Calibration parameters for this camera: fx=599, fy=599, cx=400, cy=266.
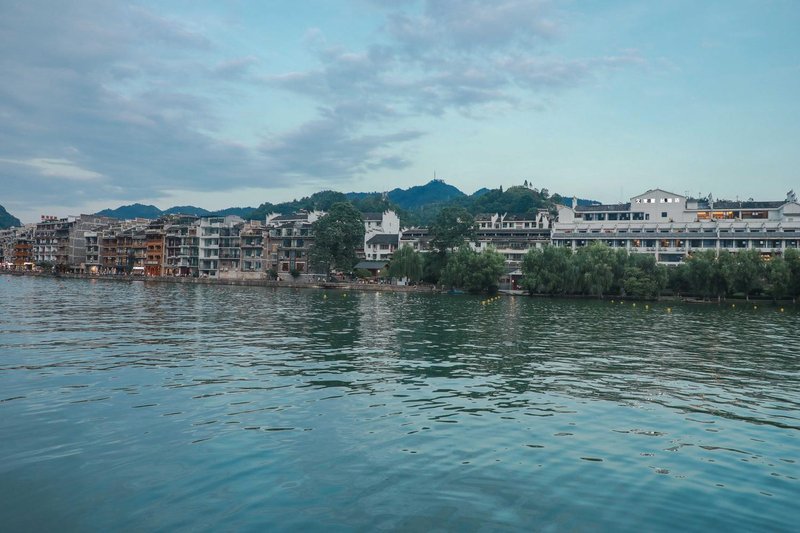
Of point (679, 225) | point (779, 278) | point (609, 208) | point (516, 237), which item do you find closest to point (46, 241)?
point (516, 237)

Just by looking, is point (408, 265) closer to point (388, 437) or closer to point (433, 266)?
point (433, 266)

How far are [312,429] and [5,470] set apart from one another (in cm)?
696

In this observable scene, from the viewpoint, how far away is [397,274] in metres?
119

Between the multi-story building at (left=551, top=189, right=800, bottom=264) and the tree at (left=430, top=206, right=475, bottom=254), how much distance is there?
1797cm

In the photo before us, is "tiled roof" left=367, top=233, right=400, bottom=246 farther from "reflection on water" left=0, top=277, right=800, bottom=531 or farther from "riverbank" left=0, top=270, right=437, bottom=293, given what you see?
"reflection on water" left=0, top=277, right=800, bottom=531

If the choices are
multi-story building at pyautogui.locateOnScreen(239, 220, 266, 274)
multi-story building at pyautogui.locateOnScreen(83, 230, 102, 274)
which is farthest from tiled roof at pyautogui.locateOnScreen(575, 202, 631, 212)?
multi-story building at pyautogui.locateOnScreen(83, 230, 102, 274)

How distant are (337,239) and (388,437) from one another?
114 metres

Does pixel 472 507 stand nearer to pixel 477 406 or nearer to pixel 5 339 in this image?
pixel 477 406

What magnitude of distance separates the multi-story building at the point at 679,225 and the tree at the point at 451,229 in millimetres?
17969

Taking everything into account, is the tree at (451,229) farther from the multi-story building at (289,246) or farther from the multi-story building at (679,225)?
the multi-story building at (289,246)

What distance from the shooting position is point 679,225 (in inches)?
4557

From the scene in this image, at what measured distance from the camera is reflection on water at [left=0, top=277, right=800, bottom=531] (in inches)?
441

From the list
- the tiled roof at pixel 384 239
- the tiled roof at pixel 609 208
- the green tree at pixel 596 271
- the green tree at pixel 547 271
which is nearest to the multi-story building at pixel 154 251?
the tiled roof at pixel 384 239

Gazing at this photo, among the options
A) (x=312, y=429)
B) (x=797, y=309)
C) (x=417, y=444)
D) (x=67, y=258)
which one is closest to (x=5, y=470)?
(x=312, y=429)
